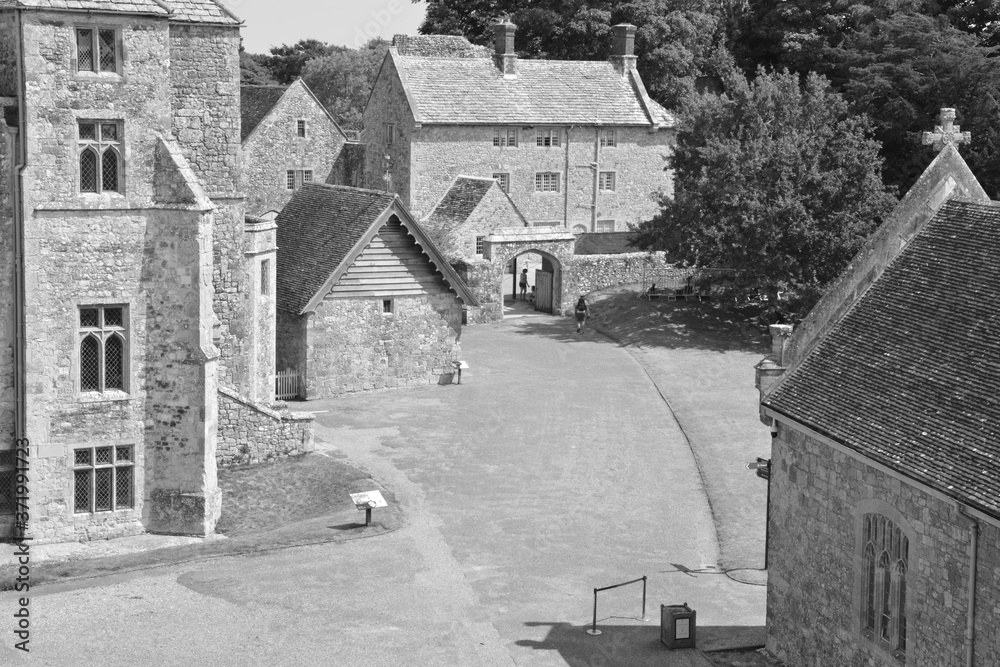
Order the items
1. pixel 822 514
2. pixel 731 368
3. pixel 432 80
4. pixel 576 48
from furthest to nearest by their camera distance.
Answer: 1. pixel 576 48
2. pixel 432 80
3. pixel 731 368
4. pixel 822 514

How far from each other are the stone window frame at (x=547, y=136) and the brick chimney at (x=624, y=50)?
5745 mm

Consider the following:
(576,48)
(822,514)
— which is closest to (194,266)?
(822,514)

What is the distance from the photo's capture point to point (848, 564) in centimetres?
2138

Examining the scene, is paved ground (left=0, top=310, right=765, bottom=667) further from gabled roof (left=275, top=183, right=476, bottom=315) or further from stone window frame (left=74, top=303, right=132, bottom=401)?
gabled roof (left=275, top=183, right=476, bottom=315)

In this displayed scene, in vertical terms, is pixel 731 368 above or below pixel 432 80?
below

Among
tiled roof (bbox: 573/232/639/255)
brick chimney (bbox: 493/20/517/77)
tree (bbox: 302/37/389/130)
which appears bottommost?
tiled roof (bbox: 573/232/639/255)

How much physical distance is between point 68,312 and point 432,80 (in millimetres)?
40061

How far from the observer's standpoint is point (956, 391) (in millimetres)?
20344

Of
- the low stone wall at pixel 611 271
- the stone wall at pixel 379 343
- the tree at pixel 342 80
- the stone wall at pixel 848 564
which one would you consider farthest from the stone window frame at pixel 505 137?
the stone wall at pixel 848 564

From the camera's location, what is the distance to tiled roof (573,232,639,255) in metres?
63.7

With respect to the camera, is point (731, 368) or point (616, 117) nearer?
point (731, 368)

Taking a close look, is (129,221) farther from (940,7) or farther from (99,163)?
(940,7)

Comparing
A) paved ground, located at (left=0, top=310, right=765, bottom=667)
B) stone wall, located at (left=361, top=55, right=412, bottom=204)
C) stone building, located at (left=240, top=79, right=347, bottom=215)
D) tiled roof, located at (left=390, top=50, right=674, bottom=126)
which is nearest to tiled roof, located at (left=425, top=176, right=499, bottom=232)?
stone wall, located at (left=361, top=55, right=412, bottom=204)

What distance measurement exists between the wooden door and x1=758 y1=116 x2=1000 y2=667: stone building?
3349 centimetres
